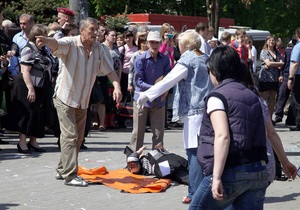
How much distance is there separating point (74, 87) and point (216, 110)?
4.34 m

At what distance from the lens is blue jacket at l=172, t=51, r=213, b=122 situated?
8.51 meters

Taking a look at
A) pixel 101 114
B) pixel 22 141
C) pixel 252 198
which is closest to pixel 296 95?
pixel 101 114

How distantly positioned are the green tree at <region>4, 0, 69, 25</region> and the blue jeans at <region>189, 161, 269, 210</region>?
39.4ft

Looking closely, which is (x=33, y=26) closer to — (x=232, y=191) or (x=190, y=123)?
(x=190, y=123)

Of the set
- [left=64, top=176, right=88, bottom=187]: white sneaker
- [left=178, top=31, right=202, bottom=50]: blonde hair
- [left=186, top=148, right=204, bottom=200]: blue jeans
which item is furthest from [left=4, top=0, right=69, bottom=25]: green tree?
[left=186, top=148, right=204, bottom=200]: blue jeans

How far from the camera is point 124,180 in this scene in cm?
997

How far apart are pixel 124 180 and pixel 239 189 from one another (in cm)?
458

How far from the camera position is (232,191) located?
5.48 meters

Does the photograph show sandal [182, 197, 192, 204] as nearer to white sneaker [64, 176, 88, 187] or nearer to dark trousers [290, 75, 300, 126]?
white sneaker [64, 176, 88, 187]

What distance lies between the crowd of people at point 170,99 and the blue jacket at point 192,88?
11mm

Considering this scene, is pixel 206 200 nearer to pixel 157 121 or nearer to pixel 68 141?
pixel 68 141

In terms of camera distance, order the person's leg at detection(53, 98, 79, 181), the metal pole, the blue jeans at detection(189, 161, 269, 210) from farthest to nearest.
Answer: the metal pole → the person's leg at detection(53, 98, 79, 181) → the blue jeans at detection(189, 161, 269, 210)

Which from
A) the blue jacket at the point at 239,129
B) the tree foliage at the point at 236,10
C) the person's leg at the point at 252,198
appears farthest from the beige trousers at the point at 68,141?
the tree foliage at the point at 236,10

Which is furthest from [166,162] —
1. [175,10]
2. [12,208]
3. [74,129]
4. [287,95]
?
[175,10]
